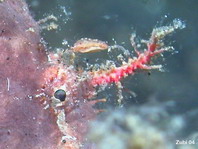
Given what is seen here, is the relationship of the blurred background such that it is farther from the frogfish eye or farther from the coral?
the frogfish eye

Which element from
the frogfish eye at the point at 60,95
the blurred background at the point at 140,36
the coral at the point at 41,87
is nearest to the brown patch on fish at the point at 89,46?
the blurred background at the point at 140,36

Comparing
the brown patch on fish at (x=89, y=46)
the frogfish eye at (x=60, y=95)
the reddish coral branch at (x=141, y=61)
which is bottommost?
the frogfish eye at (x=60, y=95)

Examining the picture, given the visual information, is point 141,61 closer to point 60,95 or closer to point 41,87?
point 60,95

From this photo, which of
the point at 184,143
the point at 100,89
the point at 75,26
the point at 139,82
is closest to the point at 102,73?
the point at 100,89

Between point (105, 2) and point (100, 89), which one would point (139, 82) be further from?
point (105, 2)

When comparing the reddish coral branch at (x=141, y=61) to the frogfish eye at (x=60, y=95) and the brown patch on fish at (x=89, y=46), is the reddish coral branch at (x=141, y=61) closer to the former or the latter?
the brown patch on fish at (x=89, y=46)

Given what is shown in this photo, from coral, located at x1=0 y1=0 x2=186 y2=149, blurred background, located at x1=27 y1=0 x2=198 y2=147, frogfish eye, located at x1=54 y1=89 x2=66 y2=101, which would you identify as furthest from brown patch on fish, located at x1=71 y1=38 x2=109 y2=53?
frogfish eye, located at x1=54 y1=89 x2=66 y2=101

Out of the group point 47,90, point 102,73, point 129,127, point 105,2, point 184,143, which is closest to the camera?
point 129,127
